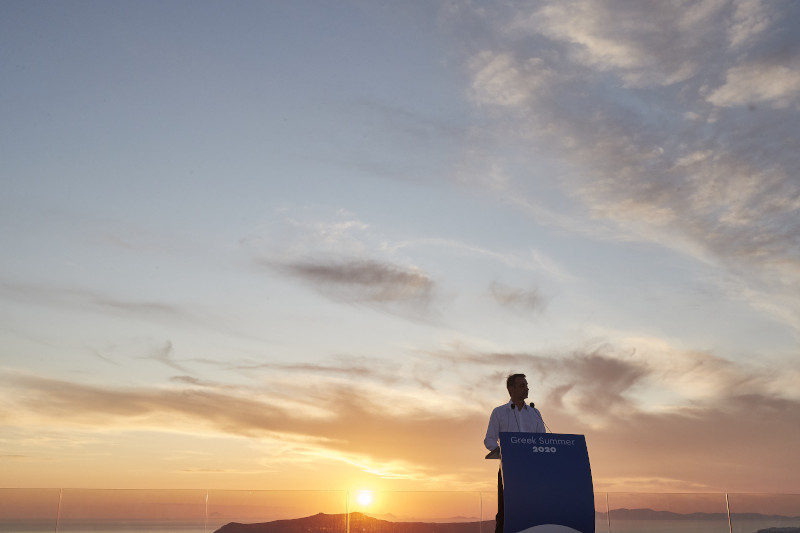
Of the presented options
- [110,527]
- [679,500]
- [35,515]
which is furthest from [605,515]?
[35,515]

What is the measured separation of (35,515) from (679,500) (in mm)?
10314

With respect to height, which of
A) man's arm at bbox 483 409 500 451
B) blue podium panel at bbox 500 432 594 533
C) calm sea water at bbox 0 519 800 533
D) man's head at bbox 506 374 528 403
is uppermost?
man's head at bbox 506 374 528 403

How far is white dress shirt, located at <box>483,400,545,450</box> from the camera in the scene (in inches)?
282

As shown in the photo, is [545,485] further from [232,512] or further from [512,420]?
[232,512]

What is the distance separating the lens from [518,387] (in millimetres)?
7102

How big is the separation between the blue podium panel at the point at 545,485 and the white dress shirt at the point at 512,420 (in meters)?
0.81

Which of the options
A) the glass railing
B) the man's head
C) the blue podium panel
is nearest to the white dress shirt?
the man's head

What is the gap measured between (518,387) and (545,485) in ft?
3.90

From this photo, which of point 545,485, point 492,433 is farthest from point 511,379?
Result: point 545,485

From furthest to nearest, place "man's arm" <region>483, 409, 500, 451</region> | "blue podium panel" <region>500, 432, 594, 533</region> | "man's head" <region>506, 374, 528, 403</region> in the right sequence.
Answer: "man's head" <region>506, 374, 528, 403</region>, "man's arm" <region>483, 409, 500, 451</region>, "blue podium panel" <region>500, 432, 594, 533</region>

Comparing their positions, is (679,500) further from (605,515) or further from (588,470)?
(588,470)

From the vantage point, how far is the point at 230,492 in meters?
11.0

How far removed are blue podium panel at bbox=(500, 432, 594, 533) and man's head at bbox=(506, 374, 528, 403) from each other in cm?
79

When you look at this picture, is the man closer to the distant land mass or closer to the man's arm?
the man's arm
